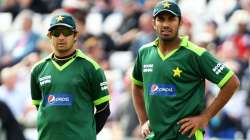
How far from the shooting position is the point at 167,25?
8.80 m

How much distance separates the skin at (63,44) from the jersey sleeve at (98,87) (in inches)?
12.6

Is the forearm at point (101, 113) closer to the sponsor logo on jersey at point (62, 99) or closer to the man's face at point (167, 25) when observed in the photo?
the sponsor logo on jersey at point (62, 99)

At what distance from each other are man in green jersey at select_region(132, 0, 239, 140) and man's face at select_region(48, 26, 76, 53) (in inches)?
31.8

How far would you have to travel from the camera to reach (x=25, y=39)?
18125mm

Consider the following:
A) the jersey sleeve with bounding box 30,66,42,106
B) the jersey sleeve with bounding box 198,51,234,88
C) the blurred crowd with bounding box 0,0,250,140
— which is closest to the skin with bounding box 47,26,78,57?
the jersey sleeve with bounding box 30,66,42,106

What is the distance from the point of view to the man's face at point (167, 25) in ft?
28.9

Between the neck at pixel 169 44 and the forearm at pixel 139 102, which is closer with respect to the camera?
the neck at pixel 169 44

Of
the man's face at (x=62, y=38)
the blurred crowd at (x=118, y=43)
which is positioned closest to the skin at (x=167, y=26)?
the man's face at (x=62, y=38)

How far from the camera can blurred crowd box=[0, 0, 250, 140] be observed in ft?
46.8

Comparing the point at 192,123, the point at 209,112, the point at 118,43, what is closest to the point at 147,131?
the point at 192,123

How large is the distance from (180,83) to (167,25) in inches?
21.7

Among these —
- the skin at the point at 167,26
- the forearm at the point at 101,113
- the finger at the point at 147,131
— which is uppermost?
the skin at the point at 167,26

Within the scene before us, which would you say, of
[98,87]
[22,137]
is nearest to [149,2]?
[22,137]

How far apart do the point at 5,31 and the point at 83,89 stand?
10410mm
